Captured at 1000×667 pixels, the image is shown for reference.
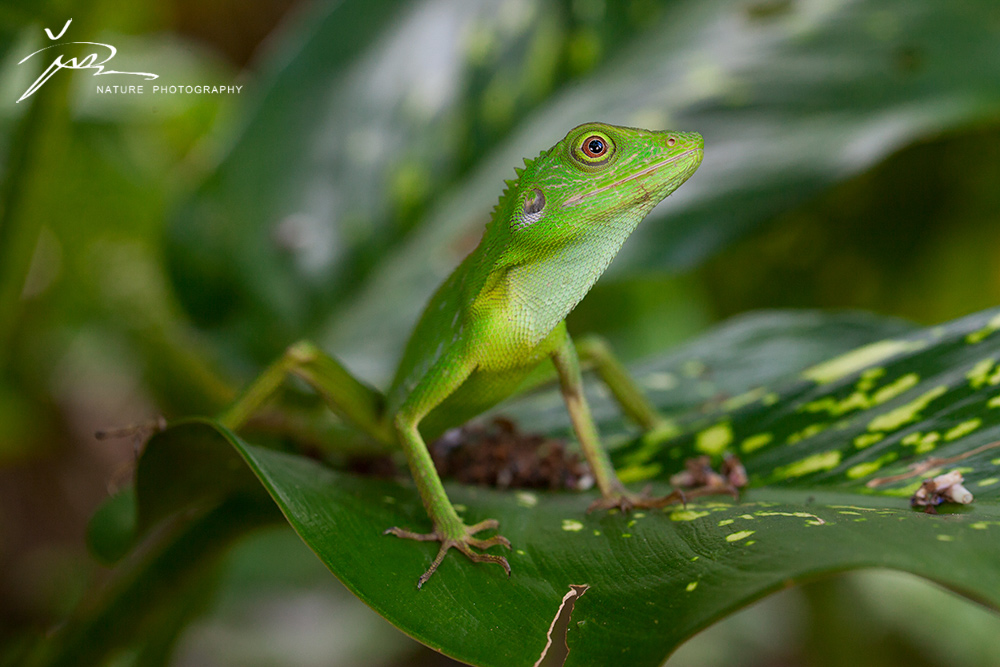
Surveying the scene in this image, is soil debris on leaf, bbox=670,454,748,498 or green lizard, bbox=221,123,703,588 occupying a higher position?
green lizard, bbox=221,123,703,588

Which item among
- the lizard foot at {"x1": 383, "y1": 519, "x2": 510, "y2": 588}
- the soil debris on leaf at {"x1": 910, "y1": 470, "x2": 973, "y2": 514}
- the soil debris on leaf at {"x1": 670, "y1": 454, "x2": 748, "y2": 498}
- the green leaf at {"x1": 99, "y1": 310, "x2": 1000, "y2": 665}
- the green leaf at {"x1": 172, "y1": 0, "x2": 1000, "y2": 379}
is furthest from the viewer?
the green leaf at {"x1": 172, "y1": 0, "x2": 1000, "y2": 379}

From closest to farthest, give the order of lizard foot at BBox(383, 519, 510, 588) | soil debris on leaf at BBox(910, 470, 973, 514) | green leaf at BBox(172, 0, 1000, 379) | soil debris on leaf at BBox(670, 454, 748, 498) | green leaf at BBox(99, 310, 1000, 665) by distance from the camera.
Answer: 1. green leaf at BBox(99, 310, 1000, 665)
2. soil debris on leaf at BBox(910, 470, 973, 514)
3. lizard foot at BBox(383, 519, 510, 588)
4. soil debris on leaf at BBox(670, 454, 748, 498)
5. green leaf at BBox(172, 0, 1000, 379)

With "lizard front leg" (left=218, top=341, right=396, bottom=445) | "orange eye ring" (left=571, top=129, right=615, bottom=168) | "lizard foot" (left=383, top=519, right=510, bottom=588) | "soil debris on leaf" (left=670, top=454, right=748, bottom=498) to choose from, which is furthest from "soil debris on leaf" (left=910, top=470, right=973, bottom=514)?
"lizard front leg" (left=218, top=341, right=396, bottom=445)

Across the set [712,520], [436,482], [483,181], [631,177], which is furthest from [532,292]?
[483,181]

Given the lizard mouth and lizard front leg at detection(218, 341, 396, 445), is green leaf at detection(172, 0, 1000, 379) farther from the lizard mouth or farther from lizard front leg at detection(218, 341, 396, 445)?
the lizard mouth

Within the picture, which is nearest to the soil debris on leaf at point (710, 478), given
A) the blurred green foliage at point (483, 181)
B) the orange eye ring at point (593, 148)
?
the orange eye ring at point (593, 148)

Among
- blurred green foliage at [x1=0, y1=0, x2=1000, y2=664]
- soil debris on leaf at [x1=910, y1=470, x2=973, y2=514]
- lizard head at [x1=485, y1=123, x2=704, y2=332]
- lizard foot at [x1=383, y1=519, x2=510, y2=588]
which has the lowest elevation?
lizard foot at [x1=383, y1=519, x2=510, y2=588]

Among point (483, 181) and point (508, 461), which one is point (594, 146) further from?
point (483, 181)
